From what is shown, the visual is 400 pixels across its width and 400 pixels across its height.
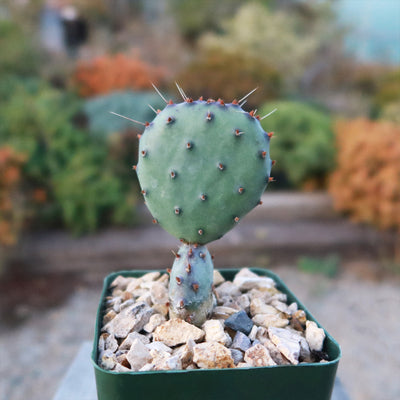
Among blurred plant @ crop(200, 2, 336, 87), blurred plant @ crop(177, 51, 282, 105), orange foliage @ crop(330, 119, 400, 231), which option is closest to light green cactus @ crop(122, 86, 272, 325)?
orange foliage @ crop(330, 119, 400, 231)

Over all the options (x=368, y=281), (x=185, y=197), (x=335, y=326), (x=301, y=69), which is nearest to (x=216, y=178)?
(x=185, y=197)

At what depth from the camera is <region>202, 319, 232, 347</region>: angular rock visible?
1.09m

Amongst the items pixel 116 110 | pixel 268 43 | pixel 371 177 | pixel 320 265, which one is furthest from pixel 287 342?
pixel 268 43

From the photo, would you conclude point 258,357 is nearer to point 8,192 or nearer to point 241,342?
point 241,342

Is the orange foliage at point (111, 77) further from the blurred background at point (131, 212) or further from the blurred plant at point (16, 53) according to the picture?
the blurred plant at point (16, 53)

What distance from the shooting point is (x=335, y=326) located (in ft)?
10.1

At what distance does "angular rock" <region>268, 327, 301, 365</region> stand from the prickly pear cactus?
0.60ft

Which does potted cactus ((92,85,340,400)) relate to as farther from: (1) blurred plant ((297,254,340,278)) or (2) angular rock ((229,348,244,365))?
(1) blurred plant ((297,254,340,278))

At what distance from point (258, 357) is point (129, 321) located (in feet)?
1.11

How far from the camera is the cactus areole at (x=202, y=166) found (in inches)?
40.9

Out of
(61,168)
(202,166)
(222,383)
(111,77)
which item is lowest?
(61,168)

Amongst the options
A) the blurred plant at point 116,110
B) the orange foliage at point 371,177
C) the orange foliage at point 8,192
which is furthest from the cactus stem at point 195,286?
the blurred plant at point 116,110

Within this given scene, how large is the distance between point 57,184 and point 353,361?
2607 mm

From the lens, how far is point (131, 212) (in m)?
4.00
